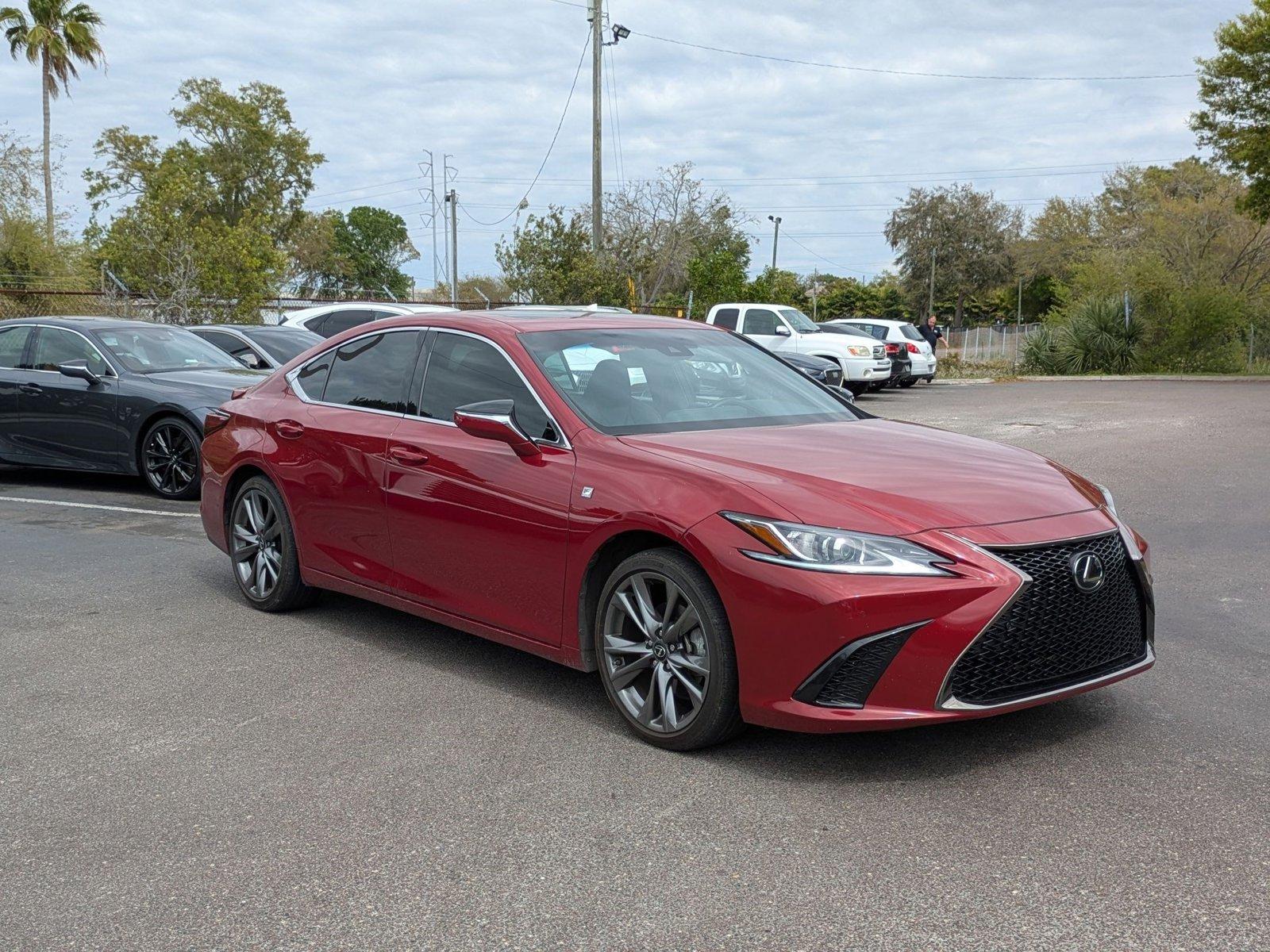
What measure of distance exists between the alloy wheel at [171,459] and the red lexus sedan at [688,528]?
453 cm

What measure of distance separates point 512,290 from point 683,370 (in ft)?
89.8

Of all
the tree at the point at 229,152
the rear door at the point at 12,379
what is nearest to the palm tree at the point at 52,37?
the tree at the point at 229,152

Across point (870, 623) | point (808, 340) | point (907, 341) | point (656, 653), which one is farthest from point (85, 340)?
point (907, 341)

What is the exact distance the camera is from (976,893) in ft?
10.9

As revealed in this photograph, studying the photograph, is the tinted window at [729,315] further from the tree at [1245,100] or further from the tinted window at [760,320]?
the tree at [1245,100]

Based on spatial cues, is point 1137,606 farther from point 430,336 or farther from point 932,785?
point 430,336

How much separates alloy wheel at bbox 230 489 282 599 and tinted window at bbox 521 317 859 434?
1991mm

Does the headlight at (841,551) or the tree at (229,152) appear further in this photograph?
the tree at (229,152)

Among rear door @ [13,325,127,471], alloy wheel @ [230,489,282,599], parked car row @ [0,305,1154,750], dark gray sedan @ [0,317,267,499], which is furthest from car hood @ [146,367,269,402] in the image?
alloy wheel @ [230,489,282,599]

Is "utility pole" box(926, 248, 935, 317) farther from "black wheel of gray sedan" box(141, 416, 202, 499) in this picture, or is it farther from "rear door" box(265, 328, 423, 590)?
"rear door" box(265, 328, 423, 590)

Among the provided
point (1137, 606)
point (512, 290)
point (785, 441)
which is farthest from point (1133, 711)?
point (512, 290)

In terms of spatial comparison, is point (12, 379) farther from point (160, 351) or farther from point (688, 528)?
point (688, 528)

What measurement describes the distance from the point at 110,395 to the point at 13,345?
1619 mm

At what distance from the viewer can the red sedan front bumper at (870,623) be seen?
390cm
